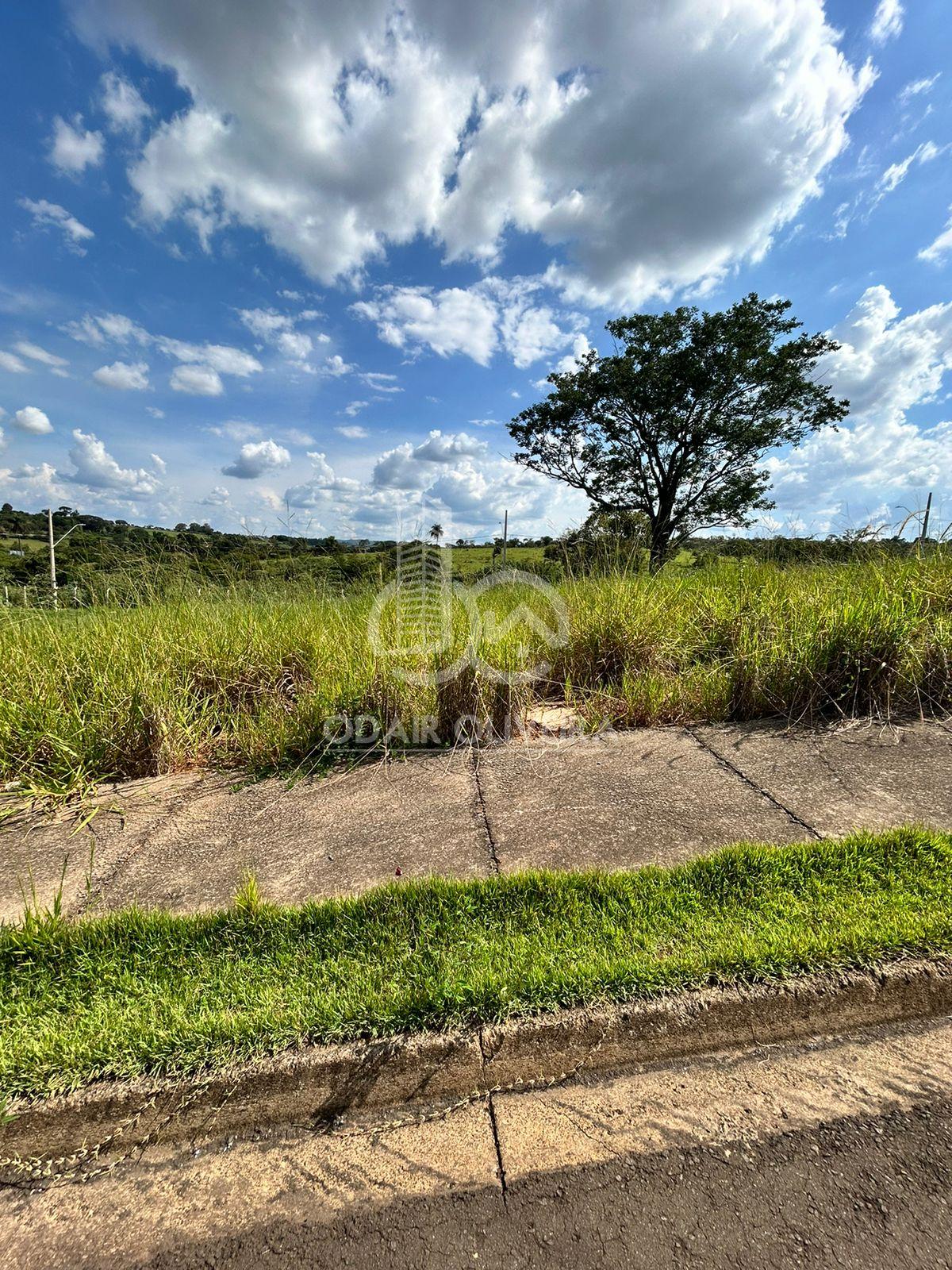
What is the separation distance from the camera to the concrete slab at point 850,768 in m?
2.30

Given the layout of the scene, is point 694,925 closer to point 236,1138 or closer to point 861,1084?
point 861,1084

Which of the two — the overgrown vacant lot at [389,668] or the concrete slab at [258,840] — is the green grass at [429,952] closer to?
the concrete slab at [258,840]

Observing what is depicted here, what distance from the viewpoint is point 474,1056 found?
51.6 inches

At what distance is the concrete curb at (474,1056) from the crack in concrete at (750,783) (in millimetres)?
754

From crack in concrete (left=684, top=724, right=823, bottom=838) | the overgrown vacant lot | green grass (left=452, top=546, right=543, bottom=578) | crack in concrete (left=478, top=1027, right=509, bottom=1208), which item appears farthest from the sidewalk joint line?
green grass (left=452, top=546, right=543, bottom=578)

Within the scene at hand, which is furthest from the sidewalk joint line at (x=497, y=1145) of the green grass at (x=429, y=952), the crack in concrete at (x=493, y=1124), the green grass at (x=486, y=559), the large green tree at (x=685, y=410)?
the large green tree at (x=685, y=410)

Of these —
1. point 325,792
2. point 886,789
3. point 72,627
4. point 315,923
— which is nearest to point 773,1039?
point 315,923

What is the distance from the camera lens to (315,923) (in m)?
1.72

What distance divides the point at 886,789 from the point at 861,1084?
1666 mm

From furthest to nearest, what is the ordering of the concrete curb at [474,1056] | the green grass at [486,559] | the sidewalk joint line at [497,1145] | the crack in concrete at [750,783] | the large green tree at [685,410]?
the large green tree at [685,410] → the green grass at [486,559] → the crack in concrete at [750,783] → the concrete curb at [474,1056] → the sidewalk joint line at [497,1145]

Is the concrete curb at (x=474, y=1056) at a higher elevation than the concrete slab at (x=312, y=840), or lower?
lower

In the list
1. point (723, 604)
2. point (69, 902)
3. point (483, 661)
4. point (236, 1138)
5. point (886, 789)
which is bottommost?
point (236, 1138)

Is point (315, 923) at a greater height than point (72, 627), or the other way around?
point (72, 627)

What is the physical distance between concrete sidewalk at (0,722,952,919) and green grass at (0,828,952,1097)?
181mm
